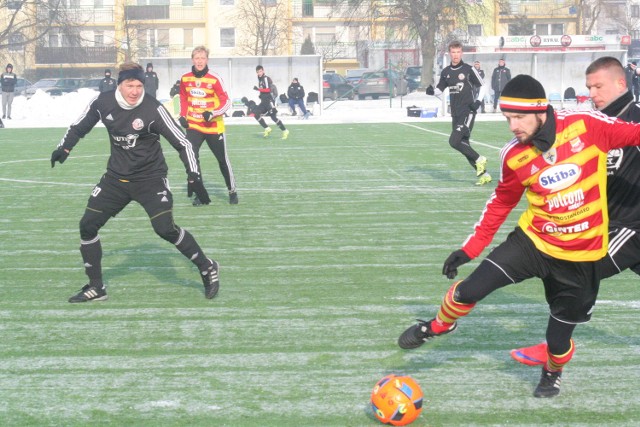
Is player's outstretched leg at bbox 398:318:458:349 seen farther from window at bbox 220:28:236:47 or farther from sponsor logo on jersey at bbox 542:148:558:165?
window at bbox 220:28:236:47

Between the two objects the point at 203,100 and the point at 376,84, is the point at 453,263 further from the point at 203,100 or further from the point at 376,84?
the point at 376,84

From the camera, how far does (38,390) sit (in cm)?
570

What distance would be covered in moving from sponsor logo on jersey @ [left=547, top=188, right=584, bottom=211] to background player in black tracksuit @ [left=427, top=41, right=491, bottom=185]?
32.0 feet

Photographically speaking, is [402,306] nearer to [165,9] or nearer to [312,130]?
[312,130]

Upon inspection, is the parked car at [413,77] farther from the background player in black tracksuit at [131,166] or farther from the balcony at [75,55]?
the background player in black tracksuit at [131,166]

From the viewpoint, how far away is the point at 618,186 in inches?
236

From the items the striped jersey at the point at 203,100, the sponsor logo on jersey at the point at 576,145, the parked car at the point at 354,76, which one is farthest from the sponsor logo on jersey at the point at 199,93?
the parked car at the point at 354,76

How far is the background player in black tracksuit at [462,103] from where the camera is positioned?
48.9 ft

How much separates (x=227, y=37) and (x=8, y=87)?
1643 inches

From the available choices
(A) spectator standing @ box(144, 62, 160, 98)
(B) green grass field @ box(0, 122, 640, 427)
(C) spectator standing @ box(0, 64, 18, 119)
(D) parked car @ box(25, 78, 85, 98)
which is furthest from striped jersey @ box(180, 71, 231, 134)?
(D) parked car @ box(25, 78, 85, 98)

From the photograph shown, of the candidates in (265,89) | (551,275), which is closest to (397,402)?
(551,275)

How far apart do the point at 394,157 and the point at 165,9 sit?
58.1 metres

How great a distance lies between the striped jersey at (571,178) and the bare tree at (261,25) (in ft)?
202

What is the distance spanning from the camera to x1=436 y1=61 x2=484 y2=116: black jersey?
15023 millimetres
